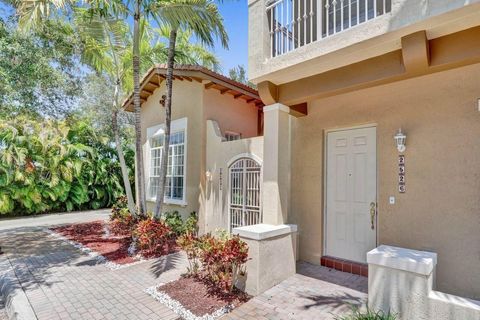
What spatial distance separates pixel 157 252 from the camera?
8.98 meters

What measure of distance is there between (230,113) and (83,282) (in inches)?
317

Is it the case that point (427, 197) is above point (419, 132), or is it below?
below

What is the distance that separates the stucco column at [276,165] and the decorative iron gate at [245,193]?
1.67 metres

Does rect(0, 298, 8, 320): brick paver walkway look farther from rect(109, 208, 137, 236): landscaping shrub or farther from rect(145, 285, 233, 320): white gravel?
rect(109, 208, 137, 236): landscaping shrub

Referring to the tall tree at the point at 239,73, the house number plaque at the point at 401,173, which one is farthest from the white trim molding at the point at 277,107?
the tall tree at the point at 239,73

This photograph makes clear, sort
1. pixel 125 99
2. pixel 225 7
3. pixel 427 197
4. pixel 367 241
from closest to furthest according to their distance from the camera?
pixel 427 197
pixel 367 241
pixel 225 7
pixel 125 99

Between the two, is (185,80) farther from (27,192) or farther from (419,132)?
(27,192)

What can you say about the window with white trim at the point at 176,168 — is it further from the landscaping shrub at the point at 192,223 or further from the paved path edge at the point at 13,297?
A: the paved path edge at the point at 13,297

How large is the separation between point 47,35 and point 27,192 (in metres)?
8.93

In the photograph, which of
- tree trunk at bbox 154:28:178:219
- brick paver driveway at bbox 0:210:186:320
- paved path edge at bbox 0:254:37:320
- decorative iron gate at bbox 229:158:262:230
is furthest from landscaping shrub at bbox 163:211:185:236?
paved path edge at bbox 0:254:37:320

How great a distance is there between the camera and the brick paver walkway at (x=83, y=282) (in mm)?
5383

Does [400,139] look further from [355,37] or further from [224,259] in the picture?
[224,259]

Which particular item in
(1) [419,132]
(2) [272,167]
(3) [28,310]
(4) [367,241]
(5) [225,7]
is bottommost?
(3) [28,310]

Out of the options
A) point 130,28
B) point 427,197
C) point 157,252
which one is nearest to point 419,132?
point 427,197
